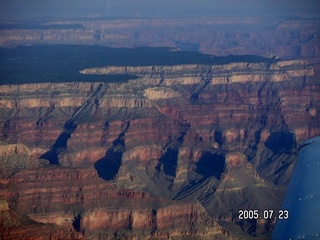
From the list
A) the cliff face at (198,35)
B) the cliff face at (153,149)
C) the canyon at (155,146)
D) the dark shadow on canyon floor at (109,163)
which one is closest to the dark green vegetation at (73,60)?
the canyon at (155,146)

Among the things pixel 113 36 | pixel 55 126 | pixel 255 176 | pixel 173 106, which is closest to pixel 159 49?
pixel 113 36

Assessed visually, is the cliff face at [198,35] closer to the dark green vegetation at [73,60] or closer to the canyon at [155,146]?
the dark green vegetation at [73,60]

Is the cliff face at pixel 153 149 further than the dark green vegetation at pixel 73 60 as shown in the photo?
No

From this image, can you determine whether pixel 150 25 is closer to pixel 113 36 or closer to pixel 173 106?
pixel 113 36

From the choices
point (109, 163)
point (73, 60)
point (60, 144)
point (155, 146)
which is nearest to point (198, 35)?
point (73, 60)

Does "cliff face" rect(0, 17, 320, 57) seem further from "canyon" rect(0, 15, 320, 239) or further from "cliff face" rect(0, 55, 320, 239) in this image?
"cliff face" rect(0, 55, 320, 239)

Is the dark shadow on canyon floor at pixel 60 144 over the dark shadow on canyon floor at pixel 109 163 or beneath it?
over
